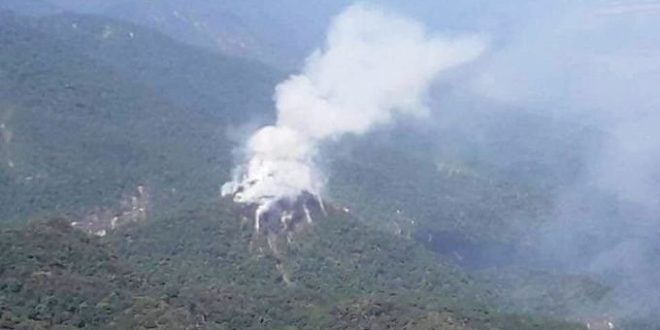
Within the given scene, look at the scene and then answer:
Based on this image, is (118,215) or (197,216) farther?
(118,215)

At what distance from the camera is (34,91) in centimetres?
12650

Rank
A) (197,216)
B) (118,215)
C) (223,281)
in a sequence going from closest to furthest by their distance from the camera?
(223,281)
(197,216)
(118,215)

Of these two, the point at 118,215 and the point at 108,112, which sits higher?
the point at 108,112

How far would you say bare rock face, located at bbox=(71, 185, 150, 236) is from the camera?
101 m

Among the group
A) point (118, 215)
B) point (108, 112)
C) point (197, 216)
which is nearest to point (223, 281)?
point (197, 216)

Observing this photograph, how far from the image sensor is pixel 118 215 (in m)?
106

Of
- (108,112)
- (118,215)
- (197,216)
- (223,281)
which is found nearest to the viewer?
(223,281)

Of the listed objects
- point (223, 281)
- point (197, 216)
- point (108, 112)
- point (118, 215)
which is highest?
point (108, 112)

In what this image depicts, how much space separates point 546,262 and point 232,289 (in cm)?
3917

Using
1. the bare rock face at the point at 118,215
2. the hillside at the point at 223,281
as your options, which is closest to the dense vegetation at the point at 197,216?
the hillside at the point at 223,281

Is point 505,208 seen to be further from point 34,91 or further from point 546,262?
point 34,91

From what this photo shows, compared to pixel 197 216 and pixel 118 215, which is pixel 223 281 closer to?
pixel 197 216

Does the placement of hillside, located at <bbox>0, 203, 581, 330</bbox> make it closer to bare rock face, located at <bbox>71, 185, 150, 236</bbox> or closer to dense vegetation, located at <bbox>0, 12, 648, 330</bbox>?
dense vegetation, located at <bbox>0, 12, 648, 330</bbox>

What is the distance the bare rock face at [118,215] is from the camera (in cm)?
10075
